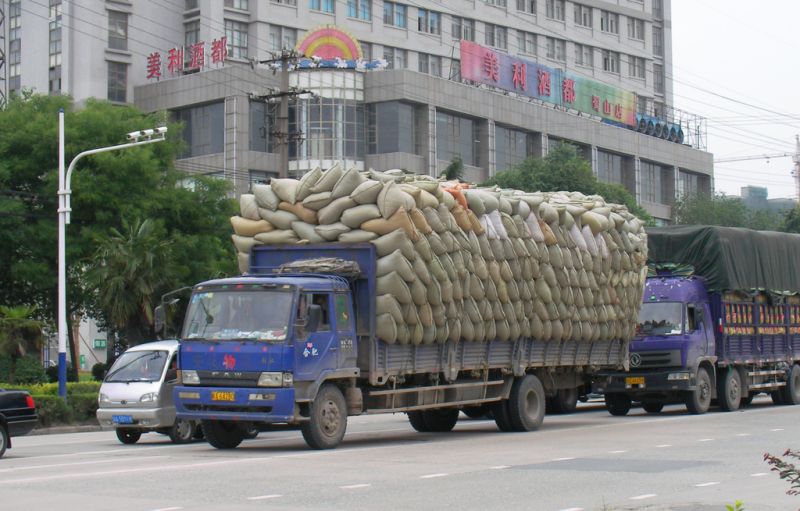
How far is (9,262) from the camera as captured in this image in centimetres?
4109

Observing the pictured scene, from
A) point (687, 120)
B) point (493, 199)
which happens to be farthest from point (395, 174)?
point (687, 120)

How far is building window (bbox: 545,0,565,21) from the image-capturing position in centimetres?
8869

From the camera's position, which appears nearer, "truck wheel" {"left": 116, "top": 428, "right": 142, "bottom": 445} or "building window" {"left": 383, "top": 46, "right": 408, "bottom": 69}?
"truck wheel" {"left": 116, "top": 428, "right": 142, "bottom": 445}

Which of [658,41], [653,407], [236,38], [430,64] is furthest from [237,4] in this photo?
[653,407]

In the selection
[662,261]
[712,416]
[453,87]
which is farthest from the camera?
[453,87]

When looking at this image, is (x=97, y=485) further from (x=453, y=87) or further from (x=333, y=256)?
(x=453, y=87)

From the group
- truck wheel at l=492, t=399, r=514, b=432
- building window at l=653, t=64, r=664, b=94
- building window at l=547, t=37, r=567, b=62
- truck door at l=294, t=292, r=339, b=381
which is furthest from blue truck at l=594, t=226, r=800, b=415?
building window at l=653, t=64, r=664, b=94

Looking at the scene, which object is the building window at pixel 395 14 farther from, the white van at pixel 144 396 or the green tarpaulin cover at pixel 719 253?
the white van at pixel 144 396

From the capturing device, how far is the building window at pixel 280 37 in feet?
236

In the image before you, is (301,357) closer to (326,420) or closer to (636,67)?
(326,420)

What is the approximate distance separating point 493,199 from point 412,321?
11.3 ft

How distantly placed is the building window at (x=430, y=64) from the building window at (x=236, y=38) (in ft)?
41.9

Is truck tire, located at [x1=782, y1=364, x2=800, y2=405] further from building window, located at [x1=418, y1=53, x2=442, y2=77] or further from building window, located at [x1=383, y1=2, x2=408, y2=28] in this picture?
building window, located at [x1=418, y1=53, x2=442, y2=77]

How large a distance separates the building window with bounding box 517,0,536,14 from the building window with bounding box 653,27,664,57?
15.9 meters
